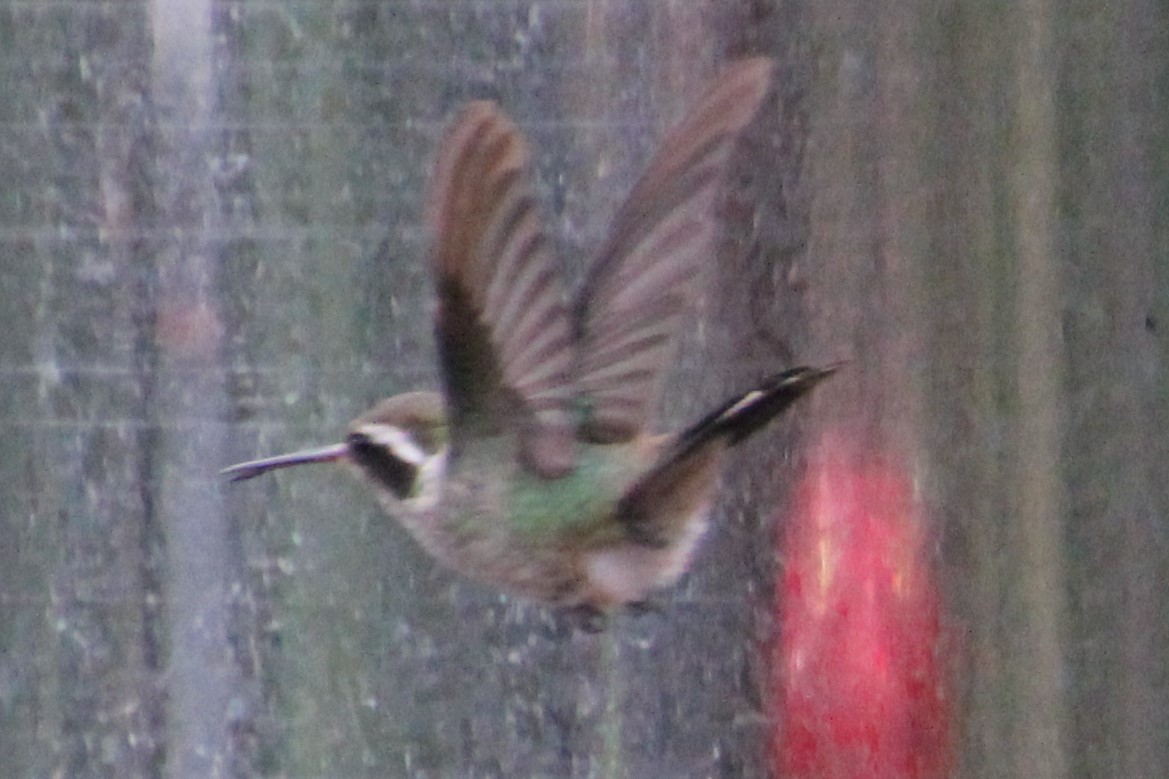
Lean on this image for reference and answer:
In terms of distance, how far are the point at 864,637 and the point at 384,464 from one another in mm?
238

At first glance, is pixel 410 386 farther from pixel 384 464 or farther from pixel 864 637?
pixel 864 637

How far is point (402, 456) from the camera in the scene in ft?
2.32

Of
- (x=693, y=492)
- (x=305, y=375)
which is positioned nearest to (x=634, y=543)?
(x=693, y=492)

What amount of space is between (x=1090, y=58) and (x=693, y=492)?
11.4 inches

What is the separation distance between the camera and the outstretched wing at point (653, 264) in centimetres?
67

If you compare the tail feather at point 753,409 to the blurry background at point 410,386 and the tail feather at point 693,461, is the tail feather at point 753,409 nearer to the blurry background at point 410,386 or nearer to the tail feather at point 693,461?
the tail feather at point 693,461

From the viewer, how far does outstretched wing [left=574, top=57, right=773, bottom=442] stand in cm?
67

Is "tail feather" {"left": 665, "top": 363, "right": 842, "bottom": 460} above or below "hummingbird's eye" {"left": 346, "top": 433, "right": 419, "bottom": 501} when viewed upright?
above

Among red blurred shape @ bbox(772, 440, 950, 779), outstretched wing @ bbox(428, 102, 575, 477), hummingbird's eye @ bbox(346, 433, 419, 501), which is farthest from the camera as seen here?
red blurred shape @ bbox(772, 440, 950, 779)

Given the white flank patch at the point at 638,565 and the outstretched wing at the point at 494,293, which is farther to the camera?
the white flank patch at the point at 638,565

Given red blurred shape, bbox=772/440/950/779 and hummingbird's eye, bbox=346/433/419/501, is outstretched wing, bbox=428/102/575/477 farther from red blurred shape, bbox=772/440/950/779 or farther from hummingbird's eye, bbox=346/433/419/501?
red blurred shape, bbox=772/440/950/779

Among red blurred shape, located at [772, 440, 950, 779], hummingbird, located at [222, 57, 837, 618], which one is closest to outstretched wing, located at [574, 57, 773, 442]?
hummingbird, located at [222, 57, 837, 618]

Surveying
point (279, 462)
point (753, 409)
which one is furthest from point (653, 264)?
point (279, 462)

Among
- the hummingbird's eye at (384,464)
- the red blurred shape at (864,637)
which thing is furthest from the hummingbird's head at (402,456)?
the red blurred shape at (864,637)
